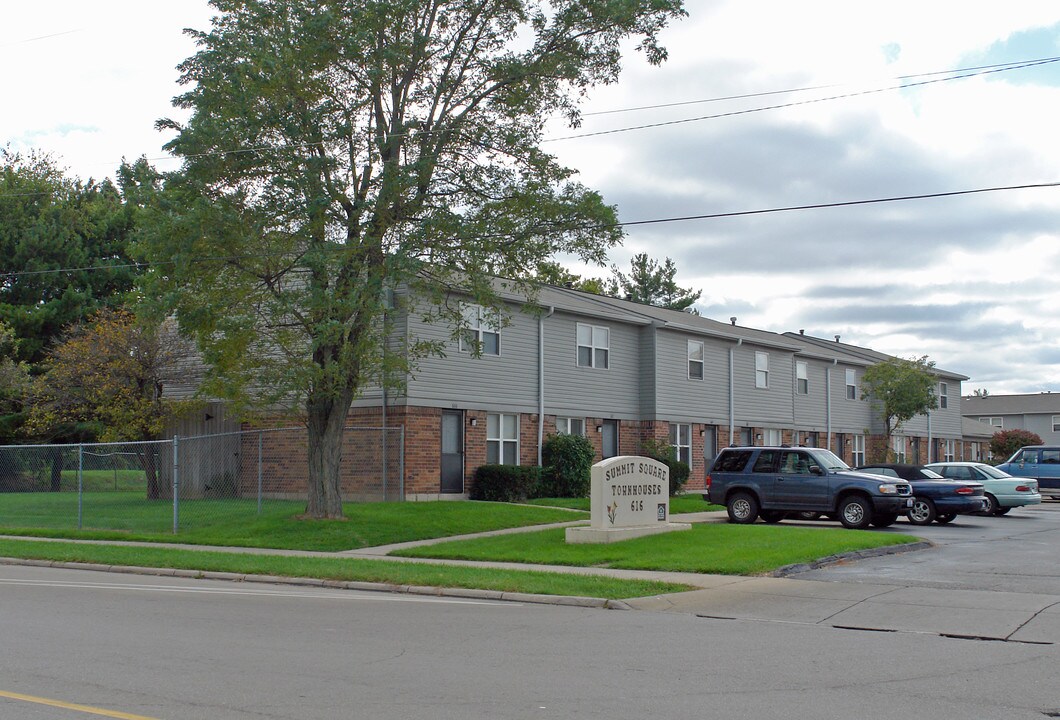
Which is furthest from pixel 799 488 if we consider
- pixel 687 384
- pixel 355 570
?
pixel 687 384

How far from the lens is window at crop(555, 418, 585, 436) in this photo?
32594 mm

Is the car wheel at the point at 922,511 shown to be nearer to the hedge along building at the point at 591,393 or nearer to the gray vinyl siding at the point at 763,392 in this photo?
the hedge along building at the point at 591,393

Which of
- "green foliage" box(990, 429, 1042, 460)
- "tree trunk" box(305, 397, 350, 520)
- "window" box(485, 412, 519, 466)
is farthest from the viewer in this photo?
"green foliage" box(990, 429, 1042, 460)

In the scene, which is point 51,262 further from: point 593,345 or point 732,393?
point 732,393

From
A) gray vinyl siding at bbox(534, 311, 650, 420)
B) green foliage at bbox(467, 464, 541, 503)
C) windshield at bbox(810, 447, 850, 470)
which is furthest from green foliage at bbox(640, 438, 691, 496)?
windshield at bbox(810, 447, 850, 470)

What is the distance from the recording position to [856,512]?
23.1m

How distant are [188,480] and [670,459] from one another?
15338 mm

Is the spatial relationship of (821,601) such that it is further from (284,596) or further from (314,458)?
(314,458)

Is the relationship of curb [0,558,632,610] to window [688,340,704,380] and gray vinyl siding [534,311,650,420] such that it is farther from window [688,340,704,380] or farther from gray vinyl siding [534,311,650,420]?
window [688,340,704,380]

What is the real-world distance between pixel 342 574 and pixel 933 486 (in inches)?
608

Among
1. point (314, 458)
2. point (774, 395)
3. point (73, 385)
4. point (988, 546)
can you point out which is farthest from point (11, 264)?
point (988, 546)

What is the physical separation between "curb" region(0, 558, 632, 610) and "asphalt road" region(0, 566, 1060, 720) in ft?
1.84

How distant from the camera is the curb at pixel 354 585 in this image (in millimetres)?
13648

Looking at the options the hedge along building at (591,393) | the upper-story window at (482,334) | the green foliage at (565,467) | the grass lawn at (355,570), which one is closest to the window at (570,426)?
the hedge along building at (591,393)
